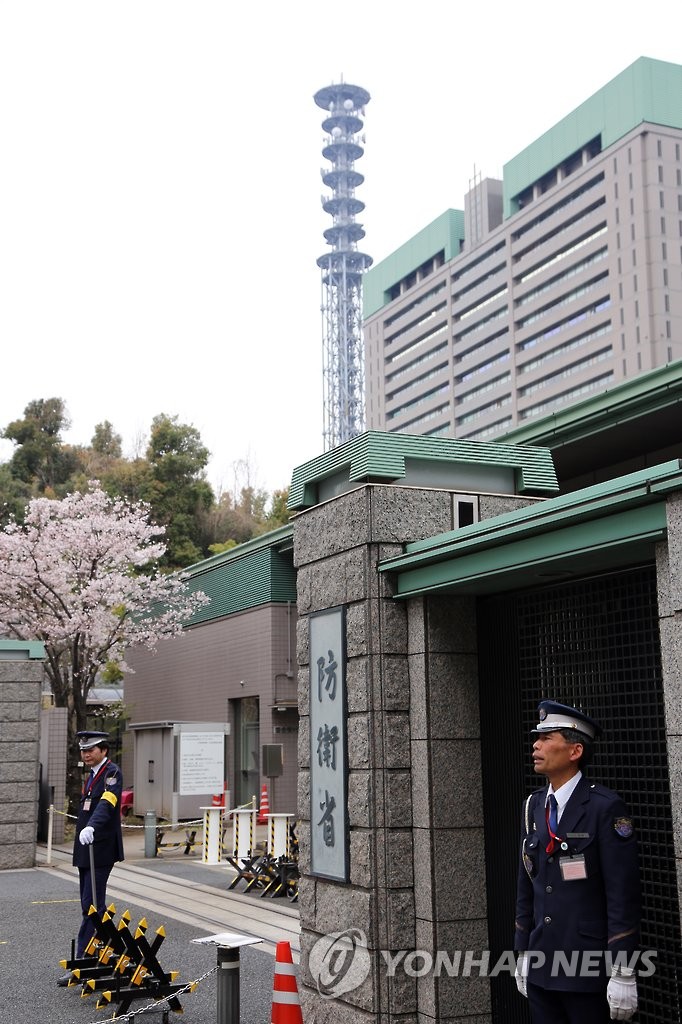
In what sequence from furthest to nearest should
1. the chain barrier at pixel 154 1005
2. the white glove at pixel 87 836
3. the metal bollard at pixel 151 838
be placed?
the metal bollard at pixel 151 838, the white glove at pixel 87 836, the chain barrier at pixel 154 1005

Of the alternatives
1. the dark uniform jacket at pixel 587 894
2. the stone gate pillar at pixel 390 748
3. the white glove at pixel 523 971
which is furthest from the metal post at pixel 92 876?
the dark uniform jacket at pixel 587 894

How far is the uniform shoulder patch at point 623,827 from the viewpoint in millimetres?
4961

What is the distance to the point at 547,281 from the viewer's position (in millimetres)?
98625

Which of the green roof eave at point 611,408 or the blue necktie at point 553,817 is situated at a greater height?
the green roof eave at point 611,408

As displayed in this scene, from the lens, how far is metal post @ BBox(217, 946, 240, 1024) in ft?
21.9

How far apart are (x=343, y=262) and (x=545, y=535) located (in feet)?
405

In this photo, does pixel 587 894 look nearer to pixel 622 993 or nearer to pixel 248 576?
pixel 622 993

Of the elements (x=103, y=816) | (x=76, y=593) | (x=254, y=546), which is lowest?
(x=103, y=816)

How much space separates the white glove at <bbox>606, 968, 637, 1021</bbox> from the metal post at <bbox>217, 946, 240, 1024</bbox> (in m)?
2.72

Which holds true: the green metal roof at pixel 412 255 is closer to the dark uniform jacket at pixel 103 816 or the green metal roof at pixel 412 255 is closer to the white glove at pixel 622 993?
the dark uniform jacket at pixel 103 816

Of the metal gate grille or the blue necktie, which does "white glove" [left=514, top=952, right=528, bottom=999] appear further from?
the metal gate grille

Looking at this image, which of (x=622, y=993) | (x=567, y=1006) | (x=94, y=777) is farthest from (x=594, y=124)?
(x=622, y=993)

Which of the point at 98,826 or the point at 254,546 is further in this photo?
the point at 254,546

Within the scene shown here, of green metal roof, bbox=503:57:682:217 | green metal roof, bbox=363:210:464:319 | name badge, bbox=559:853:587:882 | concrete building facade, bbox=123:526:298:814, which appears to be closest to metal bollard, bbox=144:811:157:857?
concrete building facade, bbox=123:526:298:814
